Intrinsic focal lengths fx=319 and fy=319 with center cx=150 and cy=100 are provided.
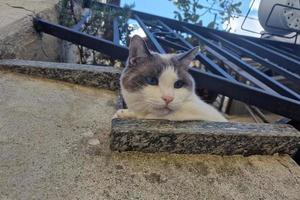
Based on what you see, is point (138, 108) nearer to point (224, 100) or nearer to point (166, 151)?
point (166, 151)

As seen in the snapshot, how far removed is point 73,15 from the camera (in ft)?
9.70

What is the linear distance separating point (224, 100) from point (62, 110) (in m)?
2.59

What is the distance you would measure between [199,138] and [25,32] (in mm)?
1558

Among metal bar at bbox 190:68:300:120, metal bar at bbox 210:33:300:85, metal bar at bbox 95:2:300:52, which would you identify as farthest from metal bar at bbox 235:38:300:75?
metal bar at bbox 190:68:300:120

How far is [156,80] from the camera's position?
4.06 feet

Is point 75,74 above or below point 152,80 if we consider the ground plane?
below

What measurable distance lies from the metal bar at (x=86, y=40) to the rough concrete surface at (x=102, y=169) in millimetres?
691

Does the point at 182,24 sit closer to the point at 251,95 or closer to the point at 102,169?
the point at 251,95

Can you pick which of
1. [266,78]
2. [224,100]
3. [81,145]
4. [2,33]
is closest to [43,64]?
[2,33]

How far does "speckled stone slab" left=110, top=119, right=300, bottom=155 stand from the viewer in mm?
1075

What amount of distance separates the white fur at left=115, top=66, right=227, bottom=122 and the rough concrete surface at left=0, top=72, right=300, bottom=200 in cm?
15

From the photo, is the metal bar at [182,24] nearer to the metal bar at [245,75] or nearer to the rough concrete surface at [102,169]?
the metal bar at [245,75]

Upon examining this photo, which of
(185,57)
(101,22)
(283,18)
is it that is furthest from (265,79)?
(283,18)

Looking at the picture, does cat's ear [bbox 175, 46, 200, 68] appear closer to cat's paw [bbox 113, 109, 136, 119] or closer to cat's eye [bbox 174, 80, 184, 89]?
cat's eye [bbox 174, 80, 184, 89]
